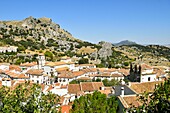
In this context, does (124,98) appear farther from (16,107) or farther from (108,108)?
(16,107)

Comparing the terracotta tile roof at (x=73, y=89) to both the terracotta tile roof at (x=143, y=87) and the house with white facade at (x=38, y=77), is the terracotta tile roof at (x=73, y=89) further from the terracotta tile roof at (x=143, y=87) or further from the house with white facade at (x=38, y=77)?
the house with white facade at (x=38, y=77)

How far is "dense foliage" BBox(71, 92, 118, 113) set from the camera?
900 inches

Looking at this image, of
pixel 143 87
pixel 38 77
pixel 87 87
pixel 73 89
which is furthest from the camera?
pixel 38 77

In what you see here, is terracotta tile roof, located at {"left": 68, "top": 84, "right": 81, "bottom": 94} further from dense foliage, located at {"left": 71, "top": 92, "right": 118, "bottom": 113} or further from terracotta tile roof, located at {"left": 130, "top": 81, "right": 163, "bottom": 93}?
dense foliage, located at {"left": 71, "top": 92, "right": 118, "bottom": 113}

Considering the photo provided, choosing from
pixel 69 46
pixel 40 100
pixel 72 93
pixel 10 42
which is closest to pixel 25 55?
pixel 10 42

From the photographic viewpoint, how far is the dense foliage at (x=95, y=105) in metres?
22.9

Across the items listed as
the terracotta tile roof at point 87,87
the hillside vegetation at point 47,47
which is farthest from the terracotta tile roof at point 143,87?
the hillside vegetation at point 47,47

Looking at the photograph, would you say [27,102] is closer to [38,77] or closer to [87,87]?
[87,87]

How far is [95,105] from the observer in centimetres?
2336

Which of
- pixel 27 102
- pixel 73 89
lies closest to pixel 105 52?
pixel 73 89

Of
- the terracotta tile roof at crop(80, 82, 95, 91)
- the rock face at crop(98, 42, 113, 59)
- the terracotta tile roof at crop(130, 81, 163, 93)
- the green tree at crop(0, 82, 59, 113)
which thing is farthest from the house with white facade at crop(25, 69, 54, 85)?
the rock face at crop(98, 42, 113, 59)

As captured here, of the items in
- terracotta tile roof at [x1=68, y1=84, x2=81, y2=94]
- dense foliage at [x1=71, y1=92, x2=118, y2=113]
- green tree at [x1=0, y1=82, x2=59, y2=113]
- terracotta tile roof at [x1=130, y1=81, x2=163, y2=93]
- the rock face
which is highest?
the rock face

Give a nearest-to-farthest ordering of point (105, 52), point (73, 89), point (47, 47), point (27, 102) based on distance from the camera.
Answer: point (27, 102)
point (73, 89)
point (105, 52)
point (47, 47)

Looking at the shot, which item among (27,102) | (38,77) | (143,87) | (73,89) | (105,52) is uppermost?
(105,52)
